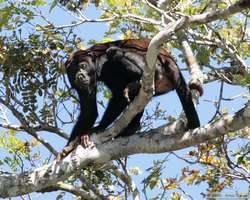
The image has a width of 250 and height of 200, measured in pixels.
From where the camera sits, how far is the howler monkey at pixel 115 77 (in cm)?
537

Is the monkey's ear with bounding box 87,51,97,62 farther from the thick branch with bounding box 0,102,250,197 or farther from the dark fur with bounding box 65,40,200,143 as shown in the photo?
the thick branch with bounding box 0,102,250,197

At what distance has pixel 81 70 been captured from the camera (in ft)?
19.6

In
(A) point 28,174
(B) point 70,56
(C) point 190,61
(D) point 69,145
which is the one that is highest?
(B) point 70,56

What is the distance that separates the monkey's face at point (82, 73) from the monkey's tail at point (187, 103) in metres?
0.95

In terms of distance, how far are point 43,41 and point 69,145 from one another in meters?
1.14

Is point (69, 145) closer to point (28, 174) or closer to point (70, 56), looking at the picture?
point (28, 174)

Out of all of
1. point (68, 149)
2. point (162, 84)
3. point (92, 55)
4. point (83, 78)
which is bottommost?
point (68, 149)

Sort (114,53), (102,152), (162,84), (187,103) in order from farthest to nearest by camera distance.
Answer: (114,53) → (162,84) → (187,103) → (102,152)

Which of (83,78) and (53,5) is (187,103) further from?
(53,5)

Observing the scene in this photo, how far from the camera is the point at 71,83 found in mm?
5988

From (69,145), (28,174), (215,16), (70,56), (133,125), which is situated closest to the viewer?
(215,16)

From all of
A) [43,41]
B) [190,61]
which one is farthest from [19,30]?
[190,61]

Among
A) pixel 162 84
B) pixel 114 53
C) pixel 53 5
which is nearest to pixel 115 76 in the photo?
pixel 114 53

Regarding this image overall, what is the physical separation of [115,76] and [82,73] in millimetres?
348
